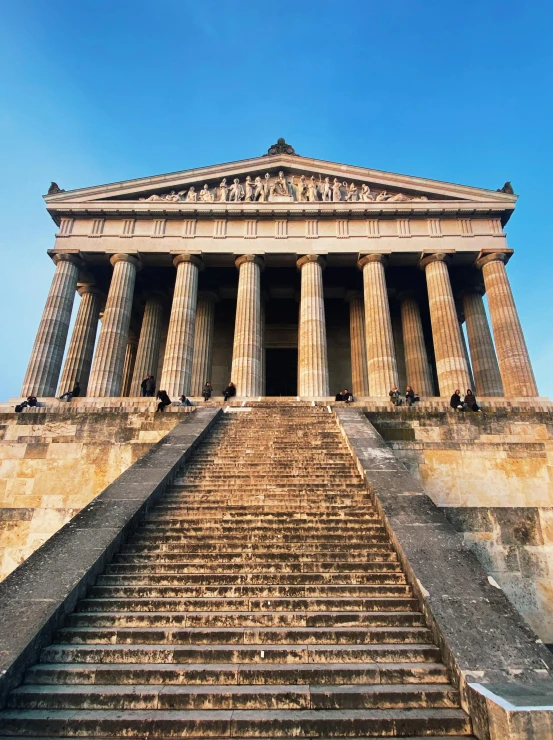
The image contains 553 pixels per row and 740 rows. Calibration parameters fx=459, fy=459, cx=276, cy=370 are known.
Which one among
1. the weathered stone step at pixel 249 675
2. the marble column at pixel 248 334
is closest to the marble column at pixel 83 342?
the marble column at pixel 248 334

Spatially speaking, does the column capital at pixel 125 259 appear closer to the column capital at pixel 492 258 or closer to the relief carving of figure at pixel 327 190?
the relief carving of figure at pixel 327 190

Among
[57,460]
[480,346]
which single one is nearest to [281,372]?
[480,346]

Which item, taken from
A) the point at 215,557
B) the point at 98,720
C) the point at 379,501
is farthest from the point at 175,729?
the point at 379,501

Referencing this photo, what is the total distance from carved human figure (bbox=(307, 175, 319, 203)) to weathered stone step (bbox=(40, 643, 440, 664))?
23624 mm

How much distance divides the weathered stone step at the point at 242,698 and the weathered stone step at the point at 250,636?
0.75m

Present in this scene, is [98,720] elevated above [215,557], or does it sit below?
below

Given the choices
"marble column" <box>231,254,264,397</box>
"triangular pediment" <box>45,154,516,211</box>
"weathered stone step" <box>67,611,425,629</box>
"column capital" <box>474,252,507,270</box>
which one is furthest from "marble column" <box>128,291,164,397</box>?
"weathered stone step" <box>67,611,425,629</box>

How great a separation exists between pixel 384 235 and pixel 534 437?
1506 cm

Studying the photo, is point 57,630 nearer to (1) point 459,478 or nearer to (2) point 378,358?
(1) point 459,478

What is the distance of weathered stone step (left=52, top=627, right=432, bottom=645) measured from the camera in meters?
5.64

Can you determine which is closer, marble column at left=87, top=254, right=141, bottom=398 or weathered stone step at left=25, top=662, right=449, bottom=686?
weathered stone step at left=25, top=662, right=449, bottom=686

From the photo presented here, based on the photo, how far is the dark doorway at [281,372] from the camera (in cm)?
3138

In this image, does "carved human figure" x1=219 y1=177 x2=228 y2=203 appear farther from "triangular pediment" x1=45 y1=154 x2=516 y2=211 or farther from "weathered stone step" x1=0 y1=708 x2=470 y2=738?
"weathered stone step" x1=0 y1=708 x2=470 y2=738

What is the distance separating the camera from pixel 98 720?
4.54 metres
